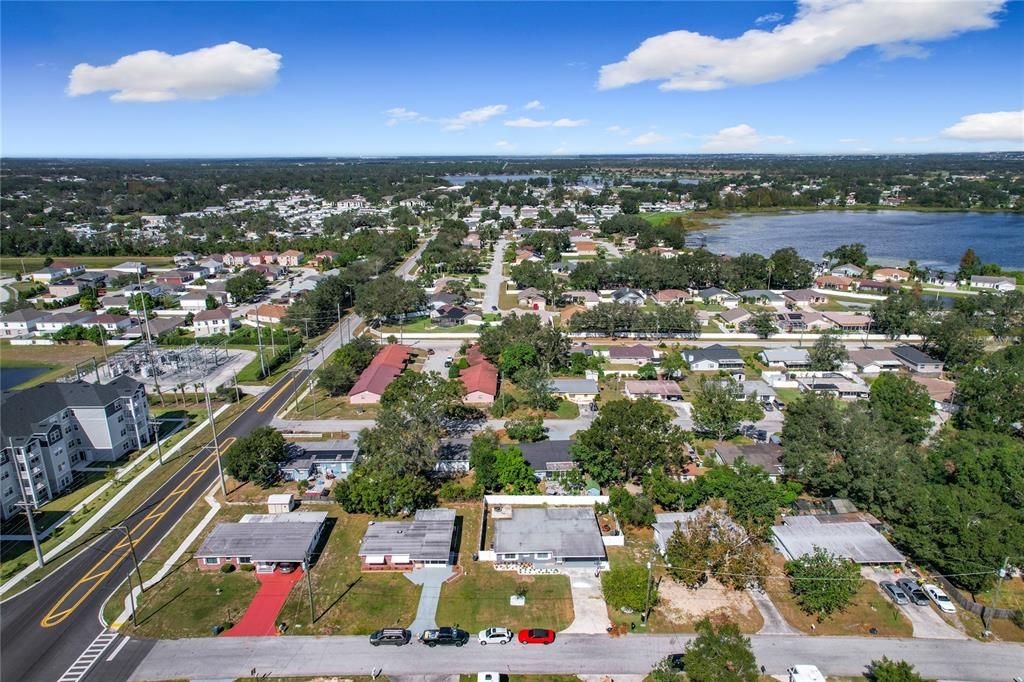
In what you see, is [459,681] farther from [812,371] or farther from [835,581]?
[812,371]

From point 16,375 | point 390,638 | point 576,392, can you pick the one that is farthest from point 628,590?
point 16,375

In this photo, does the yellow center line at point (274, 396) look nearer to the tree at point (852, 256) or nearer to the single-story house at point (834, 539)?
the single-story house at point (834, 539)

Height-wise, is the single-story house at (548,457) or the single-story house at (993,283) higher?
the single-story house at (993,283)

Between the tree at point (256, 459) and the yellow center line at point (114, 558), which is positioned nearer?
the yellow center line at point (114, 558)

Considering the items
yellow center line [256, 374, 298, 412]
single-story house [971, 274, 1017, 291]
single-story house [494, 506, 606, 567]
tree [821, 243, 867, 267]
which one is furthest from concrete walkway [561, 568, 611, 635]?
single-story house [971, 274, 1017, 291]

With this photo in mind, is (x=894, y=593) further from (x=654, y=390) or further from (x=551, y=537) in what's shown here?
(x=654, y=390)

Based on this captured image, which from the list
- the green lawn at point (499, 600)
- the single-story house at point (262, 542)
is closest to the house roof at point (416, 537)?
the green lawn at point (499, 600)
